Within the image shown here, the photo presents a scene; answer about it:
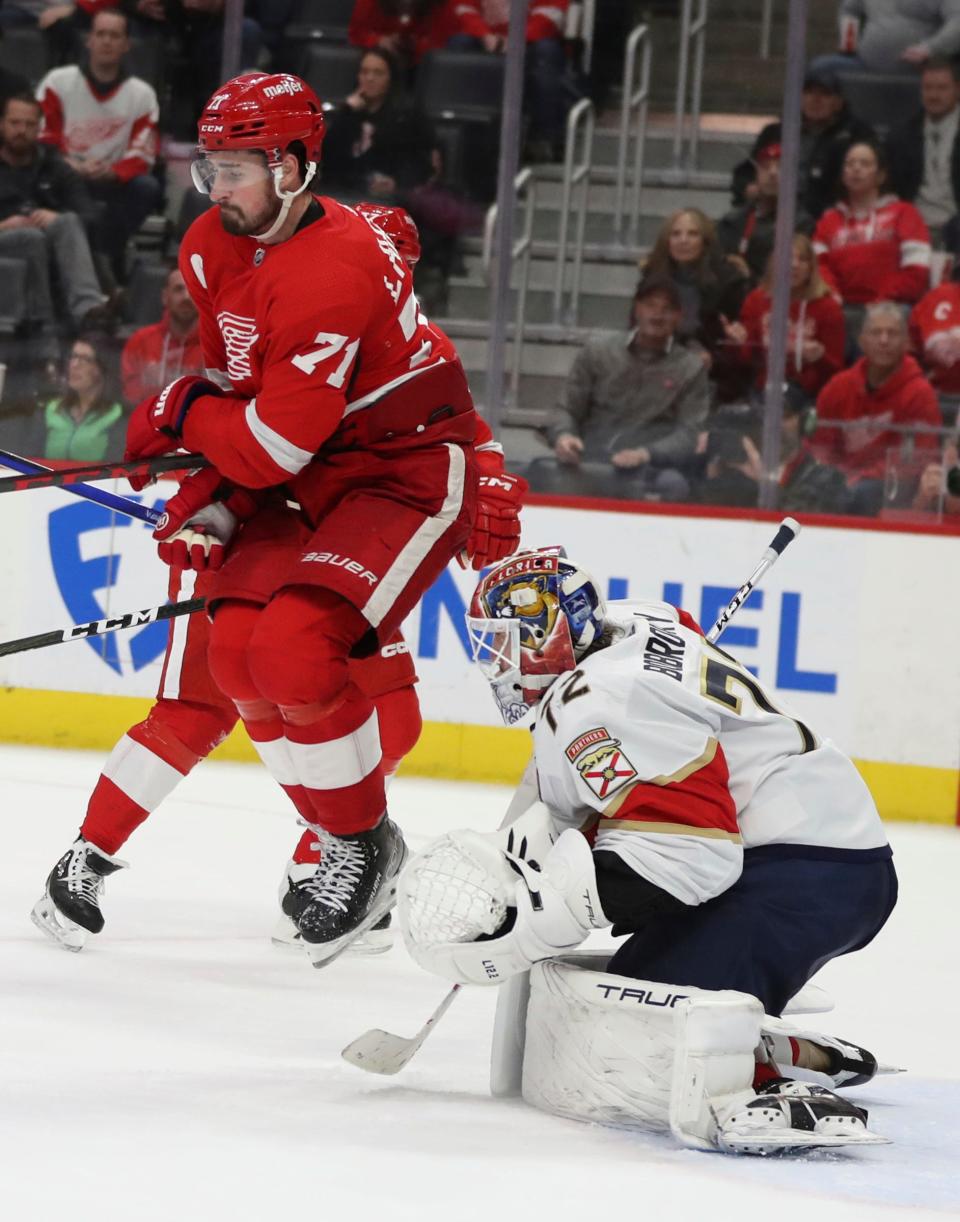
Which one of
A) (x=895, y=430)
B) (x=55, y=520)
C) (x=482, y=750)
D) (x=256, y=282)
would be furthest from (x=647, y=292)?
(x=256, y=282)

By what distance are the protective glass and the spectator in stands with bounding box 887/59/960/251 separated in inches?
120

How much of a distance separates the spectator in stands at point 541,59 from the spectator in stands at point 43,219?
1.25 meters

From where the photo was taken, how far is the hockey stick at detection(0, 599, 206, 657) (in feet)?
10.0

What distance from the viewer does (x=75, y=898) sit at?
121 inches

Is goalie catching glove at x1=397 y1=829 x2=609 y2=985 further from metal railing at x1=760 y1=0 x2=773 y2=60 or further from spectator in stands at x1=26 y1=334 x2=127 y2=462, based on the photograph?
metal railing at x1=760 y1=0 x2=773 y2=60

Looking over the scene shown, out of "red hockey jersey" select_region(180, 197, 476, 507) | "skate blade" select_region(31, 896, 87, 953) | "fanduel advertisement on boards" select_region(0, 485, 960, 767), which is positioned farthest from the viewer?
"fanduel advertisement on boards" select_region(0, 485, 960, 767)

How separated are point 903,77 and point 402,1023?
3.72 meters

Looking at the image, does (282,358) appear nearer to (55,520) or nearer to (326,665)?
(326,665)

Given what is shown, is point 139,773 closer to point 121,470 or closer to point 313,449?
point 121,470

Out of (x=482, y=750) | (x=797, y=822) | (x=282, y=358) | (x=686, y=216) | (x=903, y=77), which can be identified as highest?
(x=903, y=77)

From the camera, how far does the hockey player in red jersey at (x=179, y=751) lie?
10.1 ft

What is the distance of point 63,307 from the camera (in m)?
5.72

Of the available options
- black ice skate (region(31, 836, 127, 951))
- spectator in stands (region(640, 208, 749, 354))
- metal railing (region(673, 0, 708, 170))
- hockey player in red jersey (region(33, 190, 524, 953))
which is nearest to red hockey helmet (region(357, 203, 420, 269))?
hockey player in red jersey (region(33, 190, 524, 953))

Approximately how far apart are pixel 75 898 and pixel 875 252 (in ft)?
10.7
